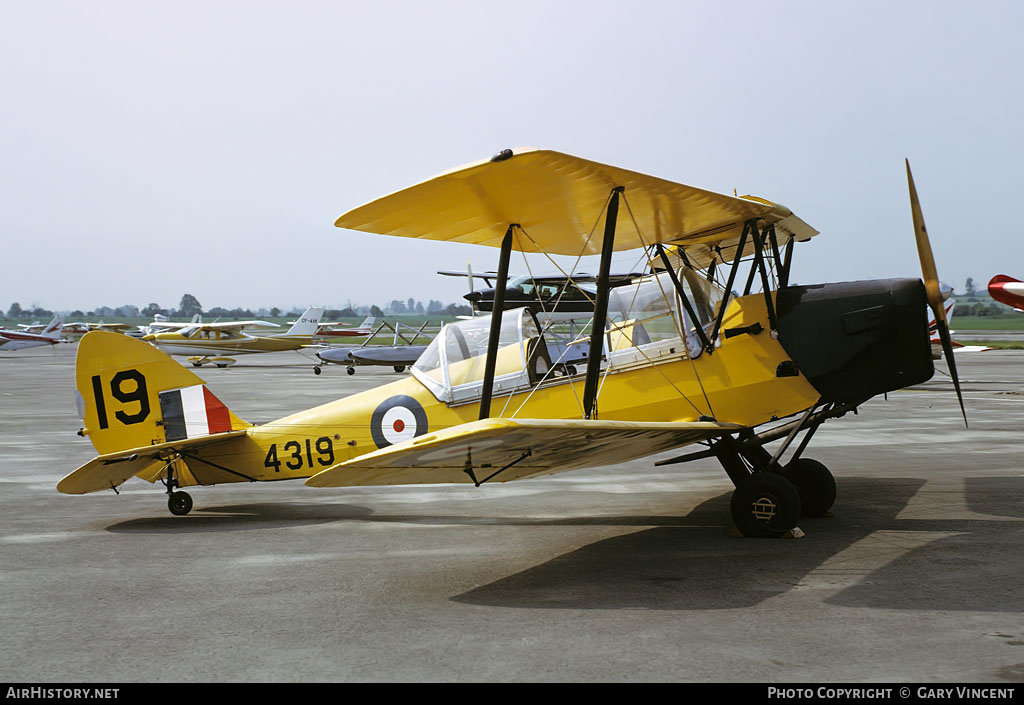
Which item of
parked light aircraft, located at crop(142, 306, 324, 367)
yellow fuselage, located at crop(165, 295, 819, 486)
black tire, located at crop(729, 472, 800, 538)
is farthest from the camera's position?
parked light aircraft, located at crop(142, 306, 324, 367)

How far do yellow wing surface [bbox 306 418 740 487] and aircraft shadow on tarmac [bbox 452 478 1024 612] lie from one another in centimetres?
72

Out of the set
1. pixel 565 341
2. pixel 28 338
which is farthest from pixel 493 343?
pixel 28 338

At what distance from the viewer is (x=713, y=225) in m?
7.43

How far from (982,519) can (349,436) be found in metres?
5.39

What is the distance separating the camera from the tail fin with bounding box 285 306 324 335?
5384 centimetres

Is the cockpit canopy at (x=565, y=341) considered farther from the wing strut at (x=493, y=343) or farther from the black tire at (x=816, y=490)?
the black tire at (x=816, y=490)

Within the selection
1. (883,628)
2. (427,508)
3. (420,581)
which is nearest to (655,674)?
(883,628)

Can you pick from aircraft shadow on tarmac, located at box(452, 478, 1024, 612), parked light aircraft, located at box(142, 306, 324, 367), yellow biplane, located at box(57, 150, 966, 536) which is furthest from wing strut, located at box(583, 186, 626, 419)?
parked light aircraft, located at box(142, 306, 324, 367)

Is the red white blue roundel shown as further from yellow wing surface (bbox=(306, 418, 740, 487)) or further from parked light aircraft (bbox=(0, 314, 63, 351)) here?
parked light aircraft (bbox=(0, 314, 63, 351))

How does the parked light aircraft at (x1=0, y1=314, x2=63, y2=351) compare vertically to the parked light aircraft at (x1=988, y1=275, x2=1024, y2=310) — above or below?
above

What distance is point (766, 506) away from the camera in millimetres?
6602

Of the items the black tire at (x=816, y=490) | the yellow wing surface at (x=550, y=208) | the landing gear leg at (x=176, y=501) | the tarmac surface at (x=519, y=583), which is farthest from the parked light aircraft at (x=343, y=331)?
the black tire at (x=816, y=490)

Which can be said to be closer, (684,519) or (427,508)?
(684,519)

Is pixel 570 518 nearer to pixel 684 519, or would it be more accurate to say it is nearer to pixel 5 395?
pixel 684 519
